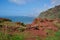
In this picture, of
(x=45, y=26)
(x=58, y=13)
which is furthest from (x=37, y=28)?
(x=58, y=13)

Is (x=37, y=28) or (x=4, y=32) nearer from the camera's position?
(x=4, y=32)

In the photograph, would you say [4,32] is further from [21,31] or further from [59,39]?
[59,39]

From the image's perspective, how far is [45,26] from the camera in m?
23.1

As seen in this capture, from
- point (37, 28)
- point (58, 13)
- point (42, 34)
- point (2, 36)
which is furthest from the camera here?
point (58, 13)

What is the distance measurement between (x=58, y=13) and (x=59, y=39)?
32178 millimetres

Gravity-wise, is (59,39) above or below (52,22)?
below

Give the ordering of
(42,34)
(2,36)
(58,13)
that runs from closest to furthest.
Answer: (2,36), (42,34), (58,13)

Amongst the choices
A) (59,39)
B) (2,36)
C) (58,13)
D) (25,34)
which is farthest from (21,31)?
(58,13)

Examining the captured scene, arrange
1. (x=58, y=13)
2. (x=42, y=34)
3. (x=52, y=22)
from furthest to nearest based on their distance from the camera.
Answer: (x=58, y=13) → (x=52, y=22) → (x=42, y=34)

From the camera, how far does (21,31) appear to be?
21.8 m

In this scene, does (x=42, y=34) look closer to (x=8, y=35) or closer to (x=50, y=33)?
(x=50, y=33)

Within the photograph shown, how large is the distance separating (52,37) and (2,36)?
5.08m

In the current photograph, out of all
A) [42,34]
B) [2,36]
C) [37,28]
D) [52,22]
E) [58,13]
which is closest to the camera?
[2,36]

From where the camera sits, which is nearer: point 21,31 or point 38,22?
point 21,31
